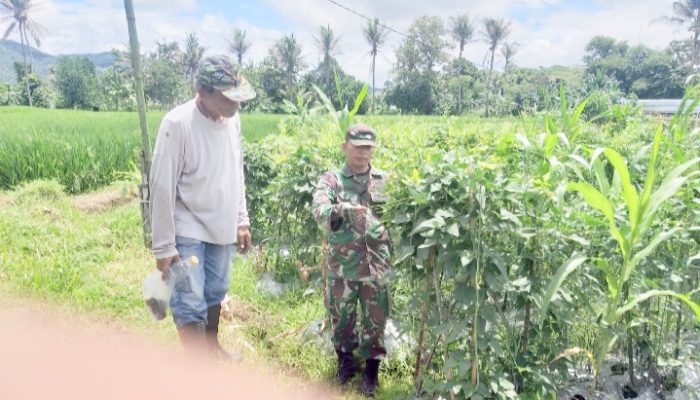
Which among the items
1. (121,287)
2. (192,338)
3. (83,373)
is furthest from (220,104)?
(121,287)

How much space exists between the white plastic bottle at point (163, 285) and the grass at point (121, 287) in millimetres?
767

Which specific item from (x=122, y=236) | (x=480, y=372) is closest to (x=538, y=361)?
(x=480, y=372)

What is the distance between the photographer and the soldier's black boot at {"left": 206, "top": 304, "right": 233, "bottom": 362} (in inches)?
109

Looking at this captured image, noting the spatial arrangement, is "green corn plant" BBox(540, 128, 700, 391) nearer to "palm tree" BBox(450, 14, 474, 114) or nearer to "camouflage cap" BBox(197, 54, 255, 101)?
"camouflage cap" BBox(197, 54, 255, 101)

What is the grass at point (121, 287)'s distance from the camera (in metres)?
2.94

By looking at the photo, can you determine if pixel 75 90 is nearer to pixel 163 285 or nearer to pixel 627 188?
pixel 163 285

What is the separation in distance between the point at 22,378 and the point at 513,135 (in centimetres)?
184

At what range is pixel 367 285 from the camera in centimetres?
254

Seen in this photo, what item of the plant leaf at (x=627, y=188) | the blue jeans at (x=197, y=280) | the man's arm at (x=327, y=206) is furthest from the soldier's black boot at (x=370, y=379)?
the plant leaf at (x=627, y=188)

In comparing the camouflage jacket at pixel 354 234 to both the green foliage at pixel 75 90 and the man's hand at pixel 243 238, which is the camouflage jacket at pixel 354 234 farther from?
the green foliage at pixel 75 90

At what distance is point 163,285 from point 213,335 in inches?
23.9

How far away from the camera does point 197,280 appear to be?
8.06ft

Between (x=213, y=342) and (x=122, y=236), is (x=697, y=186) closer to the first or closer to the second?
(x=213, y=342)

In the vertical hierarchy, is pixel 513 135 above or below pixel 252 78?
below
